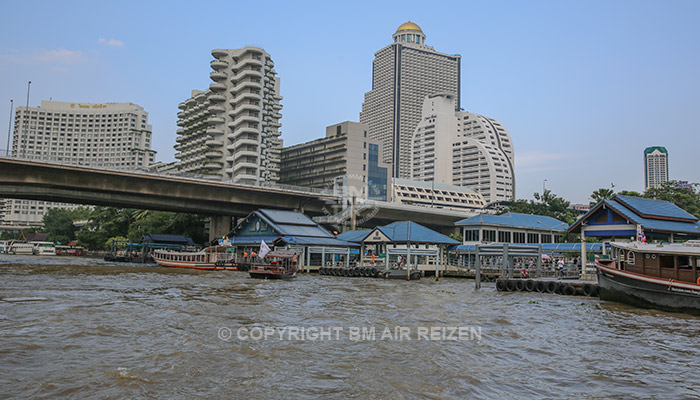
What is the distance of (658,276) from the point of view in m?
23.9

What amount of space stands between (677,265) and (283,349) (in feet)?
62.5

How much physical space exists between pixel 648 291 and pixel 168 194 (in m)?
50.8

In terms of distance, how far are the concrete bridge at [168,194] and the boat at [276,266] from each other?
2295 centimetres

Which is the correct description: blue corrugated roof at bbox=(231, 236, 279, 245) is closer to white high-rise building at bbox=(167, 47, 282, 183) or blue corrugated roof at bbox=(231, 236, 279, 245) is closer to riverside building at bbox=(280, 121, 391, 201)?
white high-rise building at bbox=(167, 47, 282, 183)

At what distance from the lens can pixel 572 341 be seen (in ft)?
50.8

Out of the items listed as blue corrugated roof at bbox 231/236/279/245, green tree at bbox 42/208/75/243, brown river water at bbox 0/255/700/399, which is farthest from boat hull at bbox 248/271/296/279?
green tree at bbox 42/208/75/243

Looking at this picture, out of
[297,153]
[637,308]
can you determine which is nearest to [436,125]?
[297,153]

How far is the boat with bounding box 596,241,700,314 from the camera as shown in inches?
894

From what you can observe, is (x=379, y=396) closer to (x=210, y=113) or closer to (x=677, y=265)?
(x=677, y=265)

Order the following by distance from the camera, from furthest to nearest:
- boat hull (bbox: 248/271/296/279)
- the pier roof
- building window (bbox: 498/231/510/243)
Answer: building window (bbox: 498/231/510/243), boat hull (bbox: 248/271/296/279), the pier roof

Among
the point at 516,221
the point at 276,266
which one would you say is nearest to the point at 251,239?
the point at 276,266

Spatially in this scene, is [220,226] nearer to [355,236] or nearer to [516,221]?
[355,236]

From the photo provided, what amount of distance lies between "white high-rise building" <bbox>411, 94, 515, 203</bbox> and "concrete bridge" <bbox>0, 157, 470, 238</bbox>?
10254cm

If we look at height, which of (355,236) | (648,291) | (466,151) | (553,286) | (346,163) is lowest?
(553,286)
